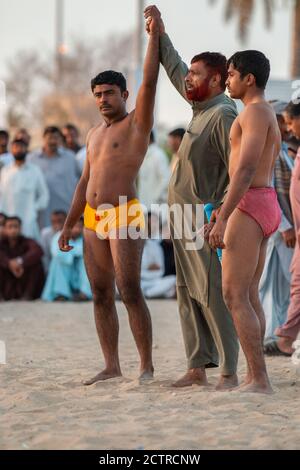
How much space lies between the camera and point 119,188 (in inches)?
240

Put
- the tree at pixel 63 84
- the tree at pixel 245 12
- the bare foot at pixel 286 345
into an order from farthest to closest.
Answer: the tree at pixel 63 84, the tree at pixel 245 12, the bare foot at pixel 286 345

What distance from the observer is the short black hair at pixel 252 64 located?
18.1 ft

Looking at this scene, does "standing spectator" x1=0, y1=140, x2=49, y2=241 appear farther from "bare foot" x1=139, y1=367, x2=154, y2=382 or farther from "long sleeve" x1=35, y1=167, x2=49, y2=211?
"bare foot" x1=139, y1=367, x2=154, y2=382

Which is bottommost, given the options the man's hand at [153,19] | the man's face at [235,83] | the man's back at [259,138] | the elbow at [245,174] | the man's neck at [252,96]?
the elbow at [245,174]

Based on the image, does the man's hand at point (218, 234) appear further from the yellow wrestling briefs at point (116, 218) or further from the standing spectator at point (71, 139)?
the standing spectator at point (71, 139)

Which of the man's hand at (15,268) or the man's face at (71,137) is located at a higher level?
the man's face at (71,137)

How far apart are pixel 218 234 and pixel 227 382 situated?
87 cm

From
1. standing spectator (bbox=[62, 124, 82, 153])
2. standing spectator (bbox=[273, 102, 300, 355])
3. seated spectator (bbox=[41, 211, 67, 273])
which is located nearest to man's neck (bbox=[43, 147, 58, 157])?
standing spectator (bbox=[62, 124, 82, 153])

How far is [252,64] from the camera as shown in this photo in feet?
18.1

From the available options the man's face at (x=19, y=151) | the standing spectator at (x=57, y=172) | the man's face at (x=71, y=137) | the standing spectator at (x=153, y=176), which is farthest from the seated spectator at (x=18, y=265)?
the man's face at (x=71, y=137)

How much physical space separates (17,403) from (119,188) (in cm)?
141

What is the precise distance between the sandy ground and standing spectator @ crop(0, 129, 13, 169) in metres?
5.91

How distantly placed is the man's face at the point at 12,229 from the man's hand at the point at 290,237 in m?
5.34

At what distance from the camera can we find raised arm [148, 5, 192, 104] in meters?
5.93
